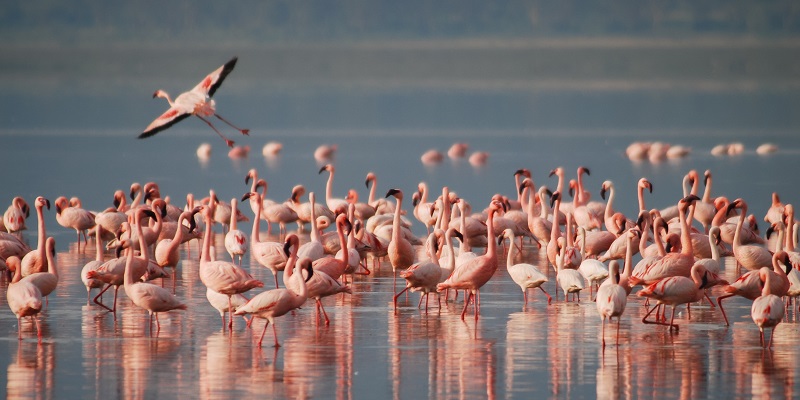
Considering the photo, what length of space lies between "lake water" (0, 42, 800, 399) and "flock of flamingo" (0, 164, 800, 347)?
0.84ft

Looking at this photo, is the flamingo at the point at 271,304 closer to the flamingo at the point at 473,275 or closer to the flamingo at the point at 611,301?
the flamingo at the point at 473,275

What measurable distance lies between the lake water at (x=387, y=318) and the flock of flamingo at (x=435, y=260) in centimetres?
26

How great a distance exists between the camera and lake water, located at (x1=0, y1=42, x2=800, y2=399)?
9109mm

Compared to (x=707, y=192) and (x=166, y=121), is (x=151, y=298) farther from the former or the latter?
(x=707, y=192)

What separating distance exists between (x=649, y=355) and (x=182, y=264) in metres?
6.82

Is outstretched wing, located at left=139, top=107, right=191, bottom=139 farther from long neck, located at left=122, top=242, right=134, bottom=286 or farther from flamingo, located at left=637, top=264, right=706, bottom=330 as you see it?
flamingo, located at left=637, top=264, right=706, bottom=330

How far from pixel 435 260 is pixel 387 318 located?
2.54ft

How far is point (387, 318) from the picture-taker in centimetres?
1164

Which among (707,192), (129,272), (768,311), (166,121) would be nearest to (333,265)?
(129,272)

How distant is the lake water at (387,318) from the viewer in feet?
29.9

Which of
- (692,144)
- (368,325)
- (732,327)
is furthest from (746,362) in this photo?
(692,144)

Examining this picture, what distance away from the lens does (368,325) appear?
11266 millimetres

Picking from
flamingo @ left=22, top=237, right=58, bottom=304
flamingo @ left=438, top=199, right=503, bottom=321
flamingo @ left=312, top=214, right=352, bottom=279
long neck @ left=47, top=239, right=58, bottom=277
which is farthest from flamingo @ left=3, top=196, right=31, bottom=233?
flamingo @ left=438, top=199, right=503, bottom=321

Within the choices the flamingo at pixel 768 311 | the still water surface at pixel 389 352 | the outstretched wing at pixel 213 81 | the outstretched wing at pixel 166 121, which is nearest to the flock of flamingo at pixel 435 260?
the flamingo at pixel 768 311
